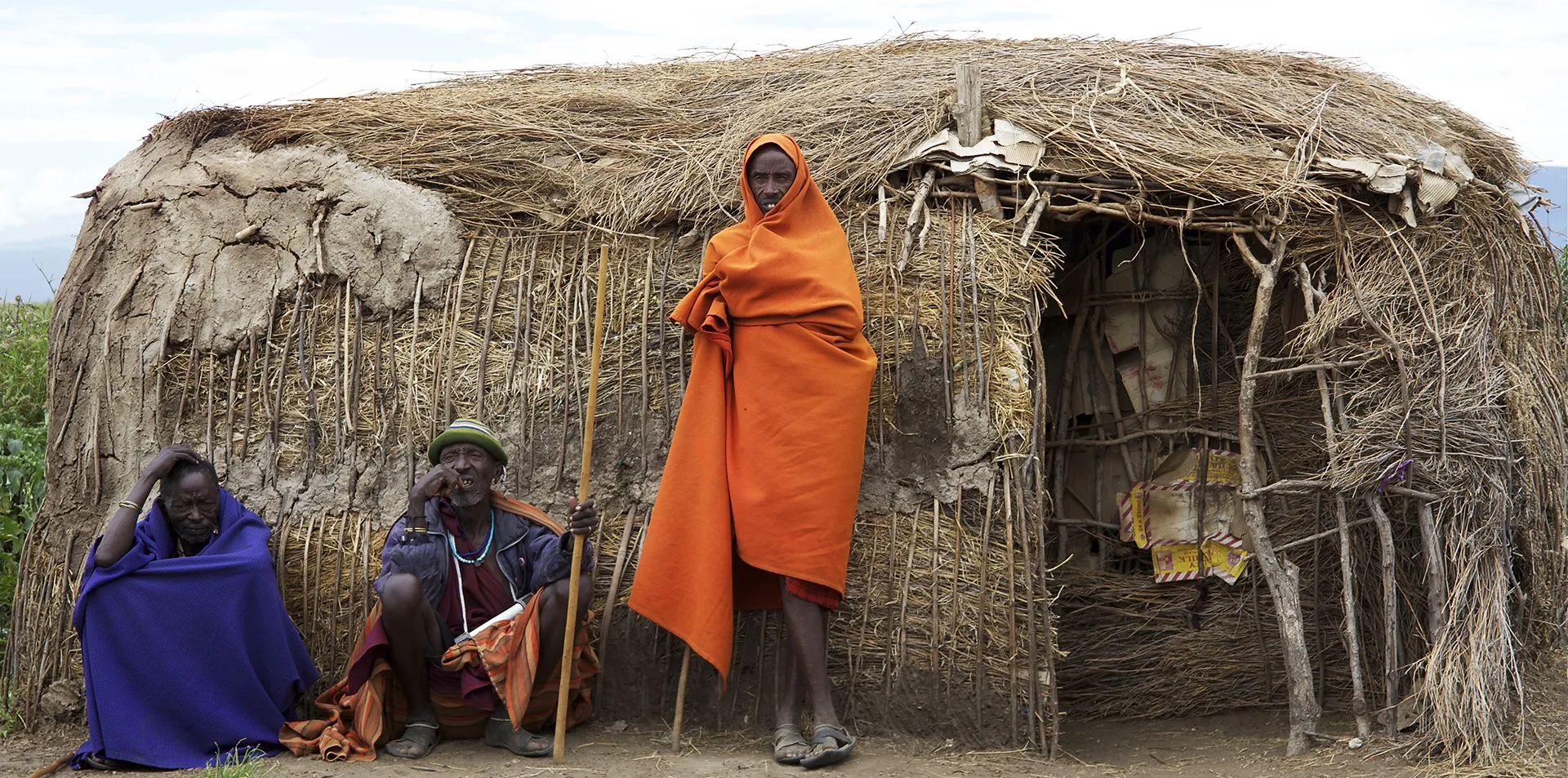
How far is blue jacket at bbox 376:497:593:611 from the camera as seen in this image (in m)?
4.40

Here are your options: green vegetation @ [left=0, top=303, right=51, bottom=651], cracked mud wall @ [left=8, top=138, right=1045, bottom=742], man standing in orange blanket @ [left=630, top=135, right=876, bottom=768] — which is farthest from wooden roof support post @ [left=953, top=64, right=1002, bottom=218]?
green vegetation @ [left=0, top=303, right=51, bottom=651]

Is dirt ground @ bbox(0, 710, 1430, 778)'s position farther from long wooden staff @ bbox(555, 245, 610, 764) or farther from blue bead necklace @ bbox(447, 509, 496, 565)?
blue bead necklace @ bbox(447, 509, 496, 565)

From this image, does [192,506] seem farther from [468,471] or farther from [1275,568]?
[1275,568]

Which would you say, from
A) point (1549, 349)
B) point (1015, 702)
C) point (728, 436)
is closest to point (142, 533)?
point (728, 436)

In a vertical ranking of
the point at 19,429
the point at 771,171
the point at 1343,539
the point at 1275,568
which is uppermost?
the point at 771,171

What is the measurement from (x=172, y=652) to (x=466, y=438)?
1.28 metres

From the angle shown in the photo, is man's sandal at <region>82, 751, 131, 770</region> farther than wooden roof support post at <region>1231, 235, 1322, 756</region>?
No

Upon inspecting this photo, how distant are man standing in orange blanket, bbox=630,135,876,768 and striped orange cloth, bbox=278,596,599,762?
0.40 m

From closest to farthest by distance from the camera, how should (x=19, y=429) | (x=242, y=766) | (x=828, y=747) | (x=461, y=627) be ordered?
(x=242, y=766) < (x=828, y=747) < (x=461, y=627) < (x=19, y=429)

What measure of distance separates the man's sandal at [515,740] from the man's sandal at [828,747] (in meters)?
0.90

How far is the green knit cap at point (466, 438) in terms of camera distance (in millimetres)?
4535

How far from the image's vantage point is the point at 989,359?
4750 mm

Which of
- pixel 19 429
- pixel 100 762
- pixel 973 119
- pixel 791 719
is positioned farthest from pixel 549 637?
pixel 19 429

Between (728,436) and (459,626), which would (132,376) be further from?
(728,436)
